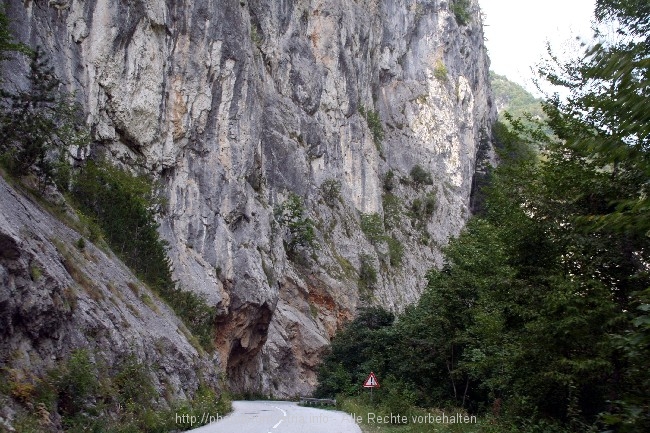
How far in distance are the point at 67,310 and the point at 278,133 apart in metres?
37.5

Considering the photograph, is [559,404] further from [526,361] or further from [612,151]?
[612,151]

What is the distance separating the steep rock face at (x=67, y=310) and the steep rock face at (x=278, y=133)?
405 inches

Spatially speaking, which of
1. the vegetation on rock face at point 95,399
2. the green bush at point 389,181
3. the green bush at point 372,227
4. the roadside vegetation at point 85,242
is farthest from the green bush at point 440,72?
the vegetation on rock face at point 95,399

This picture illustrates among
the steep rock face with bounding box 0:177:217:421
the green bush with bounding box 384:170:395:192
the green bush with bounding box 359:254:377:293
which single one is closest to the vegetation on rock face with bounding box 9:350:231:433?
the steep rock face with bounding box 0:177:217:421

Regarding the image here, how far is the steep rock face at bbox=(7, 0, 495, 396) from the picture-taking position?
95.1 feet

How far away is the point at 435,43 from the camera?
8025cm

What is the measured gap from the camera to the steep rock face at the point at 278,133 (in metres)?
29.0

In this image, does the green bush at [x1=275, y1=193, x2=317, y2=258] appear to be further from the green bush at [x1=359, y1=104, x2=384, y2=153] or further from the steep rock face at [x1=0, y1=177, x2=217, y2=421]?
the steep rock face at [x1=0, y1=177, x2=217, y2=421]

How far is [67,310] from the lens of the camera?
11398 mm

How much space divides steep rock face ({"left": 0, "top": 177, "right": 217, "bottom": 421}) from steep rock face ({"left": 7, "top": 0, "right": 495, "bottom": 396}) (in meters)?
10.3

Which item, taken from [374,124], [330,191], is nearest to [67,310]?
[330,191]

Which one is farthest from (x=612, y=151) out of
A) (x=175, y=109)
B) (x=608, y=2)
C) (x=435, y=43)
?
(x=435, y=43)

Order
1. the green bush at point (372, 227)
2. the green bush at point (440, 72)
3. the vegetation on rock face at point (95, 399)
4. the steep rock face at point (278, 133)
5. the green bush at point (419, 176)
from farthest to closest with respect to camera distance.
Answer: the green bush at point (440, 72) → the green bush at point (419, 176) → the green bush at point (372, 227) → the steep rock face at point (278, 133) → the vegetation on rock face at point (95, 399)

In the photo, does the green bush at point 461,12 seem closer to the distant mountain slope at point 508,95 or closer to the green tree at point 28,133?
the distant mountain slope at point 508,95
